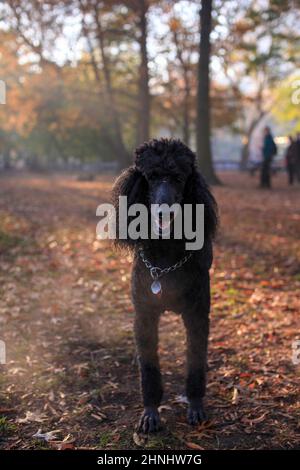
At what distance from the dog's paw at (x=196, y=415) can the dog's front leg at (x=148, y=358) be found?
0.78ft

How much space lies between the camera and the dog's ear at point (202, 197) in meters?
3.42

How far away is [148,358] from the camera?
347cm

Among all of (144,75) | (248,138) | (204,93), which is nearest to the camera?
(204,93)

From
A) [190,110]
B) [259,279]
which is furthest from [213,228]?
[190,110]

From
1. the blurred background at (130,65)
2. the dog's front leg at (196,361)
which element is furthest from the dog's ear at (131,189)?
the blurred background at (130,65)

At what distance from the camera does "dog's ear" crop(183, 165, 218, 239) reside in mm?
3424

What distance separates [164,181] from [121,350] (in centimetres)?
217

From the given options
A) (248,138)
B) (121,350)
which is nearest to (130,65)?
(248,138)

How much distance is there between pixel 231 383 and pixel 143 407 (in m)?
0.84

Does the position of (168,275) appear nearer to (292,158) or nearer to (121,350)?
(121,350)

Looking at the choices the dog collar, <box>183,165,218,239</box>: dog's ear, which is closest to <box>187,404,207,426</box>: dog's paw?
the dog collar

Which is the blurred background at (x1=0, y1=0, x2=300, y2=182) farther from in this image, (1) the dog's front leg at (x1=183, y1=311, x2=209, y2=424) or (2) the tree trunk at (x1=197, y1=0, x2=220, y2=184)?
(1) the dog's front leg at (x1=183, y1=311, x2=209, y2=424)
